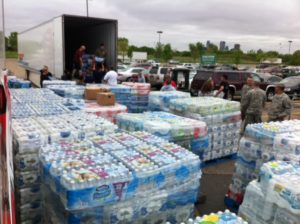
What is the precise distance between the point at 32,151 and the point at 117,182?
1503mm

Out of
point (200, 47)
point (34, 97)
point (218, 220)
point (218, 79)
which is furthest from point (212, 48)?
point (218, 220)

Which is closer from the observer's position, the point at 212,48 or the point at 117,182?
the point at 117,182

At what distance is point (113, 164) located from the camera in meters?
3.10

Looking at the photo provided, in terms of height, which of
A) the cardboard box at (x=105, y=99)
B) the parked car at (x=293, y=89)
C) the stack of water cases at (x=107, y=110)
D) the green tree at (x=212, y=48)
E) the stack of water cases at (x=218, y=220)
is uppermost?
the green tree at (x=212, y=48)

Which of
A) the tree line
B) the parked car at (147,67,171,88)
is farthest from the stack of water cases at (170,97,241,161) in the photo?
the tree line

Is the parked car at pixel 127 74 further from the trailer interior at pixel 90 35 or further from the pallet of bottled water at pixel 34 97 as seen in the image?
the pallet of bottled water at pixel 34 97

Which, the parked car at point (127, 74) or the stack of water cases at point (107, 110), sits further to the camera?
the parked car at point (127, 74)

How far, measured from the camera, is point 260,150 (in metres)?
5.07

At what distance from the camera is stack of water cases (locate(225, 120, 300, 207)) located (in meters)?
4.64

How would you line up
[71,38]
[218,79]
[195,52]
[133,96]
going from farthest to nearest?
[195,52] < [218,79] < [71,38] < [133,96]

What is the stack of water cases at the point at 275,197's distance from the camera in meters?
3.12

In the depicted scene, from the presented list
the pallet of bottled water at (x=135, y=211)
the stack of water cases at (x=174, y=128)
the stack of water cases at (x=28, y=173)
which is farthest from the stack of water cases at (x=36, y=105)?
the pallet of bottled water at (x=135, y=211)

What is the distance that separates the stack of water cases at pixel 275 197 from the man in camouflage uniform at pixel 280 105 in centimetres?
422

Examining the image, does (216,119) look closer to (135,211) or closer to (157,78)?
(135,211)
